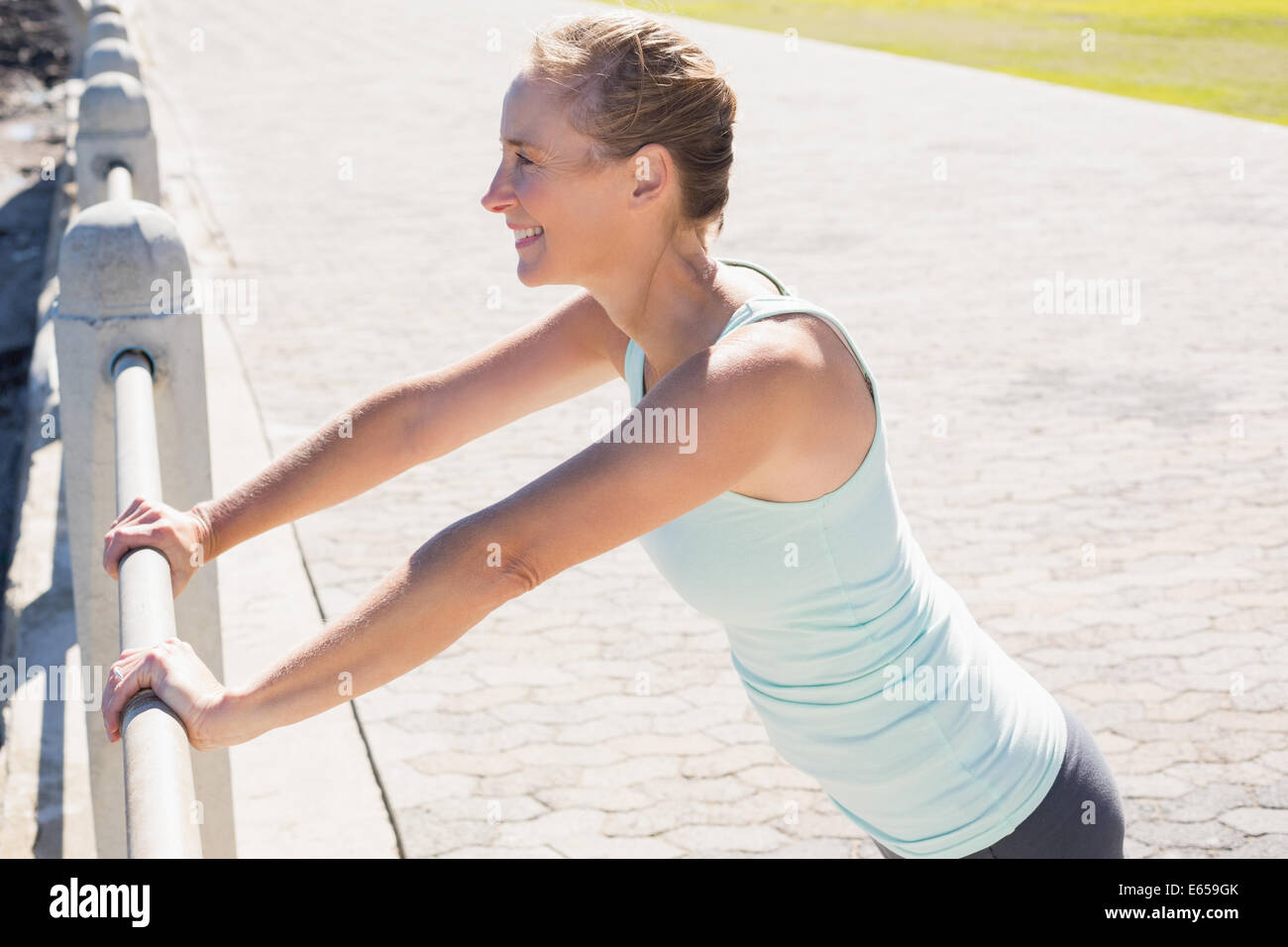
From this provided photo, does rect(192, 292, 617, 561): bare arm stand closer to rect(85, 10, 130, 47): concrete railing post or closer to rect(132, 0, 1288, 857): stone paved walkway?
rect(132, 0, 1288, 857): stone paved walkway

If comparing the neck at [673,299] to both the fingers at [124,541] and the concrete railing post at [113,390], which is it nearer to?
the fingers at [124,541]

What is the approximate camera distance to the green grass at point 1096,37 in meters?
18.0

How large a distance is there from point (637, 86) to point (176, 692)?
110 cm

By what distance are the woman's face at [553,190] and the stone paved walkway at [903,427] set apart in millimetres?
782

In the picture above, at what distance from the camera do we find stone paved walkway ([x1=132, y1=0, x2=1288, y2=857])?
4.32 meters

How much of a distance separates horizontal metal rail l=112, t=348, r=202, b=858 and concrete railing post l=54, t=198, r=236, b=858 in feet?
0.52

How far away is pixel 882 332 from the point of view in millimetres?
8664

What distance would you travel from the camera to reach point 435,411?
2627mm

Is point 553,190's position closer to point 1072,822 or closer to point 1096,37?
point 1072,822

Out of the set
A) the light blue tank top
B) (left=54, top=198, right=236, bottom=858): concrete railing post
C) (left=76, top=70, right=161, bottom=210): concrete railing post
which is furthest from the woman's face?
(left=76, top=70, right=161, bottom=210): concrete railing post

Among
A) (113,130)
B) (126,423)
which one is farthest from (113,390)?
(113,130)

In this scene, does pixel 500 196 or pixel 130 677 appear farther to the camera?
pixel 500 196

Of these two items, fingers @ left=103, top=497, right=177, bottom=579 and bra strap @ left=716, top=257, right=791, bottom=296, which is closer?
fingers @ left=103, top=497, right=177, bottom=579
